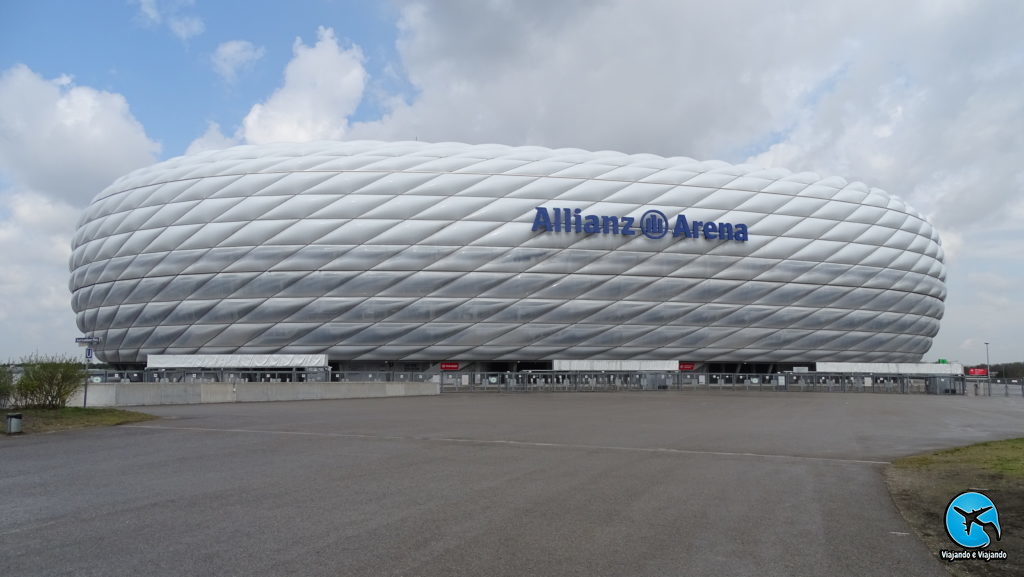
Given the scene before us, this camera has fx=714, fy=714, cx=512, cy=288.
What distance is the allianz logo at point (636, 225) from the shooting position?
4944cm

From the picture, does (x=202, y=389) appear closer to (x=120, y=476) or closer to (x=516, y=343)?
(x=120, y=476)

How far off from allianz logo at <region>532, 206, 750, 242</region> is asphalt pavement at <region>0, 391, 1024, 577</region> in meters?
35.3

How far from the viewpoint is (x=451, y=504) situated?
23.9 ft

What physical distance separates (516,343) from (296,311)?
14996 mm

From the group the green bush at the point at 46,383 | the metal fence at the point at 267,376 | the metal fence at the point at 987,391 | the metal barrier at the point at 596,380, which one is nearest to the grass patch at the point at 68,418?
the green bush at the point at 46,383

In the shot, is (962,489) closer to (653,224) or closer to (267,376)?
(653,224)

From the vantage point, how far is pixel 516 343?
49.6m

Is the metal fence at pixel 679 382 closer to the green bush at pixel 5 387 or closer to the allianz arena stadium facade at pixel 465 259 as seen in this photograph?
the allianz arena stadium facade at pixel 465 259

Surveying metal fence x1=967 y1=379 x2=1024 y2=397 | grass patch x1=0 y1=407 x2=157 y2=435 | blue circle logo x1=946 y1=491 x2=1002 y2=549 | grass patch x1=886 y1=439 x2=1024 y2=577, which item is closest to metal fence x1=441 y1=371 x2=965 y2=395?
metal fence x1=967 y1=379 x2=1024 y2=397

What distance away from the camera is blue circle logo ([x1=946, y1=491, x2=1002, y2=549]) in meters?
5.46

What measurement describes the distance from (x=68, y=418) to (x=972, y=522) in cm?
1776

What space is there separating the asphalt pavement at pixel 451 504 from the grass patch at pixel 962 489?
9.6 inches

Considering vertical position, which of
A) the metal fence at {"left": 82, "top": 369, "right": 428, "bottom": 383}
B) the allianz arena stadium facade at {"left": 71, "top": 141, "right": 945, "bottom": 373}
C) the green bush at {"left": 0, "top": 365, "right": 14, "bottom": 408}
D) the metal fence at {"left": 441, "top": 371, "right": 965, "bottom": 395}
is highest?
the allianz arena stadium facade at {"left": 71, "top": 141, "right": 945, "bottom": 373}
